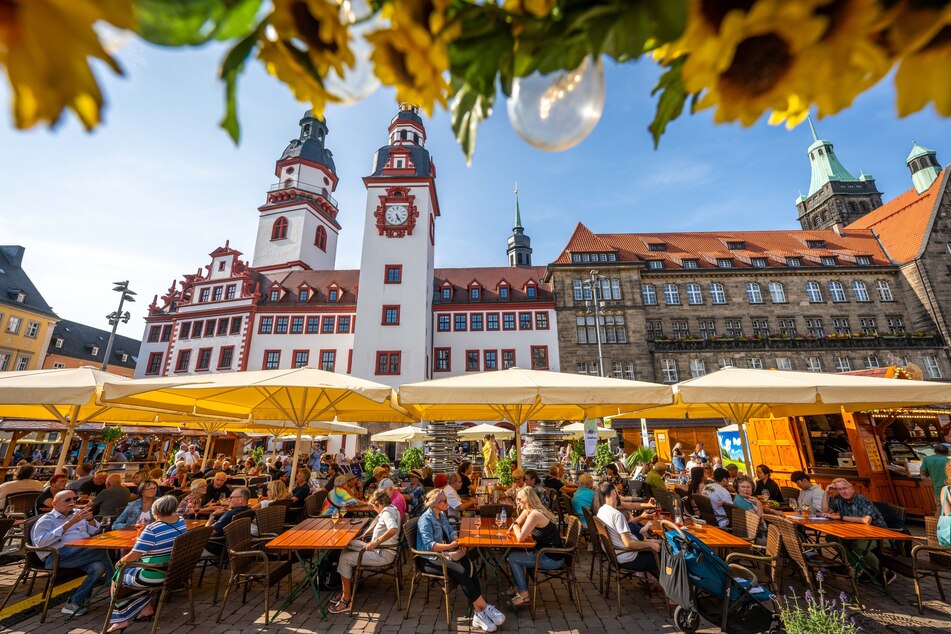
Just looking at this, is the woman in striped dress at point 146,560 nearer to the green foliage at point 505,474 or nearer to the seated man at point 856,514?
the green foliage at point 505,474

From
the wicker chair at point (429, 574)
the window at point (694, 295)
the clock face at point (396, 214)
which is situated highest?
the clock face at point (396, 214)

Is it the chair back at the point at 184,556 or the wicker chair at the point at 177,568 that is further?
the chair back at the point at 184,556

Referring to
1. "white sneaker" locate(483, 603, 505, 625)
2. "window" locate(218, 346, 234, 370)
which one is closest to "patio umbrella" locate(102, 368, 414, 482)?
"white sneaker" locate(483, 603, 505, 625)

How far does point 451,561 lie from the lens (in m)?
5.16

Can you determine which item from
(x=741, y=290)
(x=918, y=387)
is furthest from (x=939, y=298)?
(x=918, y=387)

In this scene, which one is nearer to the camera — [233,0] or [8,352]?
[233,0]

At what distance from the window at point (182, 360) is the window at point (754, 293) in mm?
40662

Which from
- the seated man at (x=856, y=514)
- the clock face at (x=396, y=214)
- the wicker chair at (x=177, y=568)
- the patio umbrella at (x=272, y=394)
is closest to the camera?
the wicker chair at (x=177, y=568)

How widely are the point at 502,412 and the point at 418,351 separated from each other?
731 inches

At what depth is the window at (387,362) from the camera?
89.7 ft

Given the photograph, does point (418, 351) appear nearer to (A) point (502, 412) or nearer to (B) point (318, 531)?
(A) point (502, 412)

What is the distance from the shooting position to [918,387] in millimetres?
6500

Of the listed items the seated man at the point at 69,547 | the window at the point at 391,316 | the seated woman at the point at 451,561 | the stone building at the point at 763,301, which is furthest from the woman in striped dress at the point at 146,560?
the stone building at the point at 763,301

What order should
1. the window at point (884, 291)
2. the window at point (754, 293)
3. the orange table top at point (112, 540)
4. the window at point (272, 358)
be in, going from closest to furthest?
the orange table top at point (112, 540), the window at point (272, 358), the window at point (884, 291), the window at point (754, 293)
